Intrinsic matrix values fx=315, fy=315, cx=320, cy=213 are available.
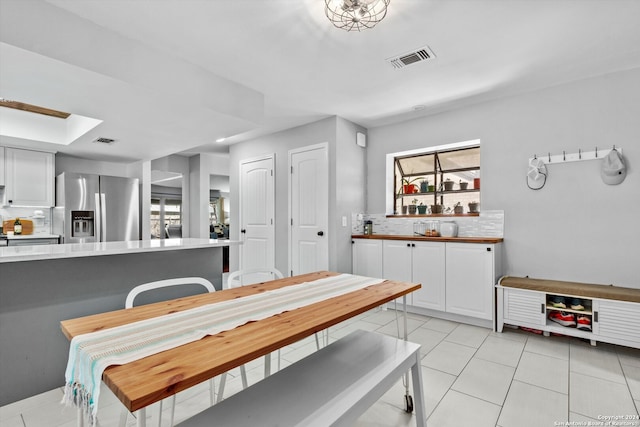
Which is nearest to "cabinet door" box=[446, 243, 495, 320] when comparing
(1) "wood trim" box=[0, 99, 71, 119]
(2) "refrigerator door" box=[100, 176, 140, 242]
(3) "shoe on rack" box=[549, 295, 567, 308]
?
(3) "shoe on rack" box=[549, 295, 567, 308]

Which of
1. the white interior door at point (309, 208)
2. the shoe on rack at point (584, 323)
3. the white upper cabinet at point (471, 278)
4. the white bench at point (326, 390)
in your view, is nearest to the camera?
the white bench at point (326, 390)

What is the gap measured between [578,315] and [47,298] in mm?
4266

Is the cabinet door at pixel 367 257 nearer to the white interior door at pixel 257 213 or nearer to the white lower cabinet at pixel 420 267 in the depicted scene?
the white lower cabinet at pixel 420 267

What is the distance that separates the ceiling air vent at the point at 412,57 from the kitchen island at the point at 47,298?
2.35m

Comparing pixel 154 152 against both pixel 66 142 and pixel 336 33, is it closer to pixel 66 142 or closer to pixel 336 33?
pixel 66 142

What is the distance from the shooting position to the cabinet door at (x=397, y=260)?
3826mm

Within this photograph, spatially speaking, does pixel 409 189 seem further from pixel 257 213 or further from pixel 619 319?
pixel 619 319

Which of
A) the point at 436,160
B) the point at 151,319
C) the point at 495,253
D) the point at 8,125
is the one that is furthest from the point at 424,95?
the point at 8,125

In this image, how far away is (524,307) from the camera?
10.1ft

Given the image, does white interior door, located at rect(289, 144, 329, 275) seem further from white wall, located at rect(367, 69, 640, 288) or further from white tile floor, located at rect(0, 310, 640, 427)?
white wall, located at rect(367, 69, 640, 288)

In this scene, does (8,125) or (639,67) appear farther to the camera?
(8,125)

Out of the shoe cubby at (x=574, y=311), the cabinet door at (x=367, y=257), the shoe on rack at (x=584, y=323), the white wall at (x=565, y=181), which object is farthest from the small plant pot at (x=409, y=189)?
the shoe on rack at (x=584, y=323)

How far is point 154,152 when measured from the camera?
4.29 metres

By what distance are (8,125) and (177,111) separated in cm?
263
